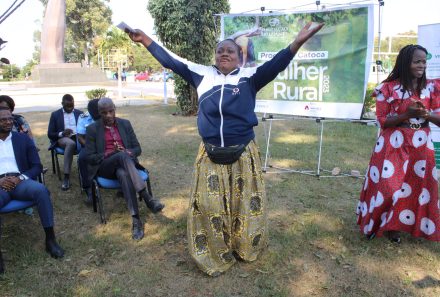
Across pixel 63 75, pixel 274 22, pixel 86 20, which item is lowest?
pixel 274 22

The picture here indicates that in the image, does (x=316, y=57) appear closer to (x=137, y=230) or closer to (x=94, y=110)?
(x=94, y=110)

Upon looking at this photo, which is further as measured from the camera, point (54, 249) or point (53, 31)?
point (53, 31)

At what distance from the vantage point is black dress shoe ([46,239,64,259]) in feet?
12.6

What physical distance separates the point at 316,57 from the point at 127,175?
319cm

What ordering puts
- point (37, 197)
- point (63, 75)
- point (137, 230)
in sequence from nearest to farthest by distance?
point (37, 197)
point (137, 230)
point (63, 75)

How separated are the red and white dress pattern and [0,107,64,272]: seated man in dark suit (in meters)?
3.17

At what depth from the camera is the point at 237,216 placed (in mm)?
3471

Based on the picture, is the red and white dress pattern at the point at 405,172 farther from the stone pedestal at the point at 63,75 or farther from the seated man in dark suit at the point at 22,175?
the stone pedestal at the point at 63,75

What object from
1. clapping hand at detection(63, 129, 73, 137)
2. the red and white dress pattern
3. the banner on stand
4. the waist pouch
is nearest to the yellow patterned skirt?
the waist pouch

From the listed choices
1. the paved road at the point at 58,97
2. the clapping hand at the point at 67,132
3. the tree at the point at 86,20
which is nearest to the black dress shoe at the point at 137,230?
the clapping hand at the point at 67,132

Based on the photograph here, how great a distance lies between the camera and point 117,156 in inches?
173

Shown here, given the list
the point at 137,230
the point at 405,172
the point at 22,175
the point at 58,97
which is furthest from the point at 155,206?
the point at 58,97

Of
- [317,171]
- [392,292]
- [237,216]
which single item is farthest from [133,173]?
[317,171]

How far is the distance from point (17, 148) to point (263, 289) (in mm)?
2870
